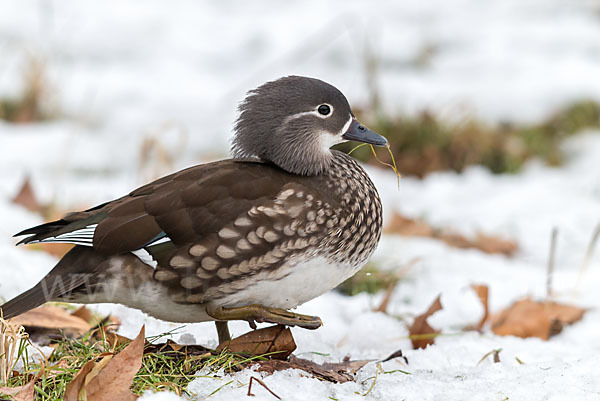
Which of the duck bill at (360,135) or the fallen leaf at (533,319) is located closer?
the duck bill at (360,135)

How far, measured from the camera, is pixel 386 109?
686 centimetres

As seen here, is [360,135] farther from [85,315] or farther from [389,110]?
[389,110]

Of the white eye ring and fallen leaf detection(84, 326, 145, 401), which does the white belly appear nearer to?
fallen leaf detection(84, 326, 145, 401)

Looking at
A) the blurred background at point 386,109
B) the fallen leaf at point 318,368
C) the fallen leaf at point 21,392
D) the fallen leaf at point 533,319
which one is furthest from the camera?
the blurred background at point 386,109

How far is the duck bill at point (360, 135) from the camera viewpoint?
318 cm

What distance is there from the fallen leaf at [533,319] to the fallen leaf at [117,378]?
1.90 meters

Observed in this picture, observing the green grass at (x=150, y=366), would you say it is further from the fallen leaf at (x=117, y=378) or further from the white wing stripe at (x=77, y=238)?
the white wing stripe at (x=77, y=238)

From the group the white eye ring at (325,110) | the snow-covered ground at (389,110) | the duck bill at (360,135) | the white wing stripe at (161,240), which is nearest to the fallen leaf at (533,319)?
the snow-covered ground at (389,110)

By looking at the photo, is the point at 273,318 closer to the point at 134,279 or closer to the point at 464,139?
the point at 134,279

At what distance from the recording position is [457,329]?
3.88m

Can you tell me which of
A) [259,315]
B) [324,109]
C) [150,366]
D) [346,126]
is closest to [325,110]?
[324,109]

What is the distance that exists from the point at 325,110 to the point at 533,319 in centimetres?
144

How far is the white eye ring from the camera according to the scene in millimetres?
3119

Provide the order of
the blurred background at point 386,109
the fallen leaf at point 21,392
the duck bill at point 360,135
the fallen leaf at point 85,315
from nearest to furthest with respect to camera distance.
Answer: the fallen leaf at point 21,392, the duck bill at point 360,135, the fallen leaf at point 85,315, the blurred background at point 386,109
